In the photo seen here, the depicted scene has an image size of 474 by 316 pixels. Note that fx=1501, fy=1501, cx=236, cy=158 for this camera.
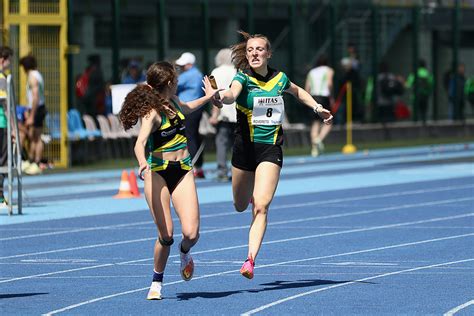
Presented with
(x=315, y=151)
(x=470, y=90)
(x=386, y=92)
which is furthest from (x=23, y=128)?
(x=470, y=90)

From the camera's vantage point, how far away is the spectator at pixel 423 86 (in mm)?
38938

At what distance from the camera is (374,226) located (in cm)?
1673

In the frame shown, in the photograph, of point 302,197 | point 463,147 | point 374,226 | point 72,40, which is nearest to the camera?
point 374,226

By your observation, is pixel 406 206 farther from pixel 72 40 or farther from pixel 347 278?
pixel 72 40

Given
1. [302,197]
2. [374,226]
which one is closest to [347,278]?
[374,226]

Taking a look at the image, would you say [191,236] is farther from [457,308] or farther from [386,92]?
[386,92]

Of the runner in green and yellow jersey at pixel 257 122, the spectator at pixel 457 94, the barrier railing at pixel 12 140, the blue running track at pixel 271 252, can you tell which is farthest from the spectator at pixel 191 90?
the spectator at pixel 457 94

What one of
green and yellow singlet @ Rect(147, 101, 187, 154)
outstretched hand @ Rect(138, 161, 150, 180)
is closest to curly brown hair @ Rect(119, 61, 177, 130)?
green and yellow singlet @ Rect(147, 101, 187, 154)

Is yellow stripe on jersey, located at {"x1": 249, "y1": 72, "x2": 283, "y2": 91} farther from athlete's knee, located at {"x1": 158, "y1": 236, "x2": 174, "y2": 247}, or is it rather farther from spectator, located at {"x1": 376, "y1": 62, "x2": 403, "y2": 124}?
spectator, located at {"x1": 376, "y1": 62, "x2": 403, "y2": 124}

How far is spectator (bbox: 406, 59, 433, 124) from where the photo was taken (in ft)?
128

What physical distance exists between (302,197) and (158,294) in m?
10.1

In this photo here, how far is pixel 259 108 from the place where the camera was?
12000 mm

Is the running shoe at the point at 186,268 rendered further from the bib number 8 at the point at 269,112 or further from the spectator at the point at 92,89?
the spectator at the point at 92,89

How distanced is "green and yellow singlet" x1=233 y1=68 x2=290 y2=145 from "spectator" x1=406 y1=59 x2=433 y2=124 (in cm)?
2707
